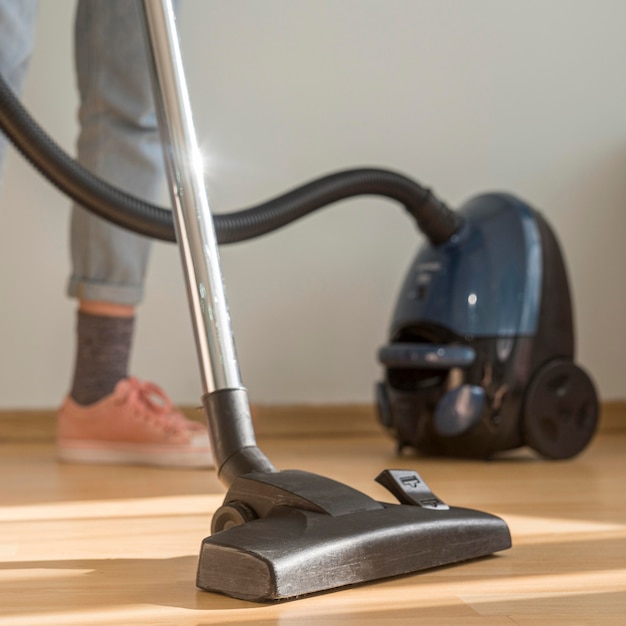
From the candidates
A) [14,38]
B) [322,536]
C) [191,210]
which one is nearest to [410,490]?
[322,536]

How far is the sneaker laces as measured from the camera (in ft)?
4.49

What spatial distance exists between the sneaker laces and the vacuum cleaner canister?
31 cm

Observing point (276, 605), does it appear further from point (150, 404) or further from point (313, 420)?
point (313, 420)

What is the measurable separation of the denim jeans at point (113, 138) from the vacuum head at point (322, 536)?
2.48 ft

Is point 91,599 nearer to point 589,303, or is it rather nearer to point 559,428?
point 559,428

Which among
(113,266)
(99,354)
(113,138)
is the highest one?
(113,138)

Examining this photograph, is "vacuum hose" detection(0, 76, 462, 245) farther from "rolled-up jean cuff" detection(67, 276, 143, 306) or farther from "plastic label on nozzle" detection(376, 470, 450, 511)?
"plastic label on nozzle" detection(376, 470, 450, 511)

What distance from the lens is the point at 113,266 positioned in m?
1.36

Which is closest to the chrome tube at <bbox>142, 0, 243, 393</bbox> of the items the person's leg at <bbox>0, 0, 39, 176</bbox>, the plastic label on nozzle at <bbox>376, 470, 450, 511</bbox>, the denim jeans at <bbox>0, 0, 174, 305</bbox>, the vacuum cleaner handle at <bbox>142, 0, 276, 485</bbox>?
the vacuum cleaner handle at <bbox>142, 0, 276, 485</bbox>

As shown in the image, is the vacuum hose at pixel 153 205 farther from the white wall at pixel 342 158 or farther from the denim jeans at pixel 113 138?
the white wall at pixel 342 158

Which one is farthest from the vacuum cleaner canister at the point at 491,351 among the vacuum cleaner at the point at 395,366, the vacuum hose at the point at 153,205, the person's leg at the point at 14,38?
the person's leg at the point at 14,38

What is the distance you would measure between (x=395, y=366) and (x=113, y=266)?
16.6 inches

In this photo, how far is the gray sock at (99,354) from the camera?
139cm

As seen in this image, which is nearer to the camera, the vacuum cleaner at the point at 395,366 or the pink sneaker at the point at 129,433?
the vacuum cleaner at the point at 395,366
